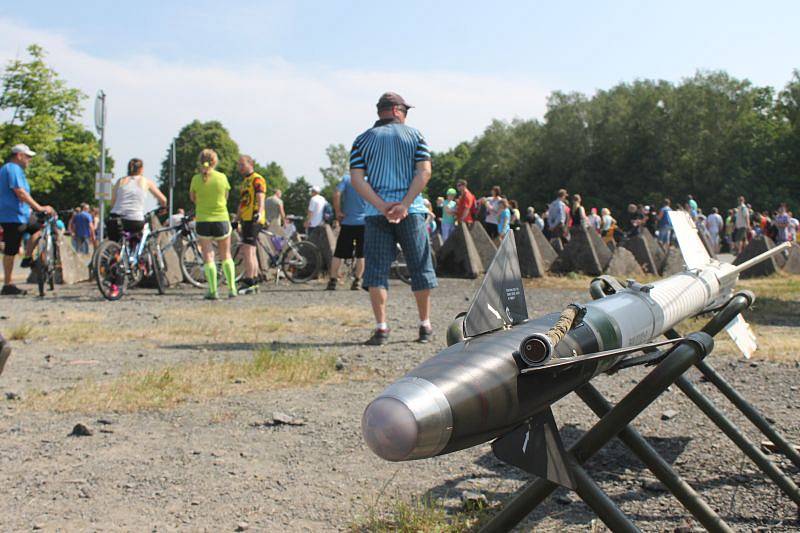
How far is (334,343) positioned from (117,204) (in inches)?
207

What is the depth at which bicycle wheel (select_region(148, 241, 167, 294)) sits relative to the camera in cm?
1110

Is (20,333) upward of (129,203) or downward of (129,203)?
downward

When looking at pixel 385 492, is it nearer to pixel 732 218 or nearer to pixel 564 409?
pixel 564 409

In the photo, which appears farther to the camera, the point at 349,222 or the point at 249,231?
the point at 249,231

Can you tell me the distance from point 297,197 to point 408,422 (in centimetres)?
9591

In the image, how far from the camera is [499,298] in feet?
7.04

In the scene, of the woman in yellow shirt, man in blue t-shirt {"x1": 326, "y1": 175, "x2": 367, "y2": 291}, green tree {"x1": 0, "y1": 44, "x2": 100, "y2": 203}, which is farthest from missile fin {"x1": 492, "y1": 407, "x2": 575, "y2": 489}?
green tree {"x1": 0, "y1": 44, "x2": 100, "y2": 203}

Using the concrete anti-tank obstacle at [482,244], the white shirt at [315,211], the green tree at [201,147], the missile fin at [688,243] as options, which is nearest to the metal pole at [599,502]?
the missile fin at [688,243]

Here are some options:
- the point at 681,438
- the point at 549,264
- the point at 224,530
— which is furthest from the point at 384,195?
the point at 549,264

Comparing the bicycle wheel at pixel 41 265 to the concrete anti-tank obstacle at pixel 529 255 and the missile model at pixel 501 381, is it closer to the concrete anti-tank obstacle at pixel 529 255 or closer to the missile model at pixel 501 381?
the concrete anti-tank obstacle at pixel 529 255

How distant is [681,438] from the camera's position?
3877 mm

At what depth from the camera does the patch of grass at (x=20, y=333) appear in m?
6.98

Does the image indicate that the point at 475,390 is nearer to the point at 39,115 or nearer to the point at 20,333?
the point at 20,333

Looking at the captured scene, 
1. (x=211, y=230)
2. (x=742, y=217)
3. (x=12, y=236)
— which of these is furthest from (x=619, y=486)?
(x=742, y=217)
